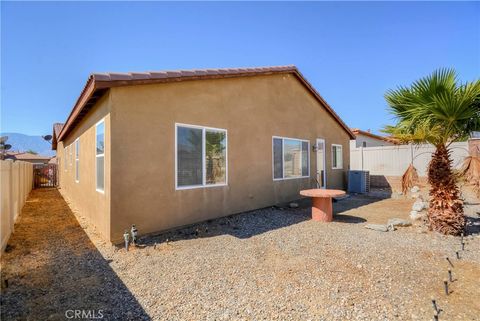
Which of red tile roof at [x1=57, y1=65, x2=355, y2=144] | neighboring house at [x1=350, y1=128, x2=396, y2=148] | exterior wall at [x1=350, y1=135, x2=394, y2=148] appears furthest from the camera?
exterior wall at [x1=350, y1=135, x2=394, y2=148]

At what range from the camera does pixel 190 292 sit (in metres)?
3.47

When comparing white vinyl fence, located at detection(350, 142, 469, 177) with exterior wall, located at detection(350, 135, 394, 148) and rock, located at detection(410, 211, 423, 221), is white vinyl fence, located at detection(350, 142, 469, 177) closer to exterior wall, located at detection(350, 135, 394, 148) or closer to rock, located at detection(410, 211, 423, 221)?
exterior wall, located at detection(350, 135, 394, 148)

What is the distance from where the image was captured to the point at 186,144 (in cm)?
654

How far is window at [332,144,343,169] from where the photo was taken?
521 inches

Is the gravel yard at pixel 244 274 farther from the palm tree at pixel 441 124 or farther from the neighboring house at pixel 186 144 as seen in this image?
the neighboring house at pixel 186 144

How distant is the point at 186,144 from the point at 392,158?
14.7 m

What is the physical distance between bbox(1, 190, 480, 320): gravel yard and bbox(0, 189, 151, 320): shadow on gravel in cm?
1

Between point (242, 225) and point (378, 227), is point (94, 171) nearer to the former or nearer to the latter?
point (242, 225)

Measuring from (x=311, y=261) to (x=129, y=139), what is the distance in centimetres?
448

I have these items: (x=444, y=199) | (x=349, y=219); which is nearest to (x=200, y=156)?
(x=349, y=219)

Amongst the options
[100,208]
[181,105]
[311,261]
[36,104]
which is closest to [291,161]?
[181,105]

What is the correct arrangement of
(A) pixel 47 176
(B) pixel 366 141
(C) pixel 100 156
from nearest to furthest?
1. (C) pixel 100 156
2. (A) pixel 47 176
3. (B) pixel 366 141

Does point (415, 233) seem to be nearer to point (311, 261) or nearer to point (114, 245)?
point (311, 261)

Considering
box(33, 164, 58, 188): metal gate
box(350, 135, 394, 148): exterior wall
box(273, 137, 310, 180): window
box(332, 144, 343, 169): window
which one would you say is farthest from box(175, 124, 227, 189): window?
box(33, 164, 58, 188): metal gate
